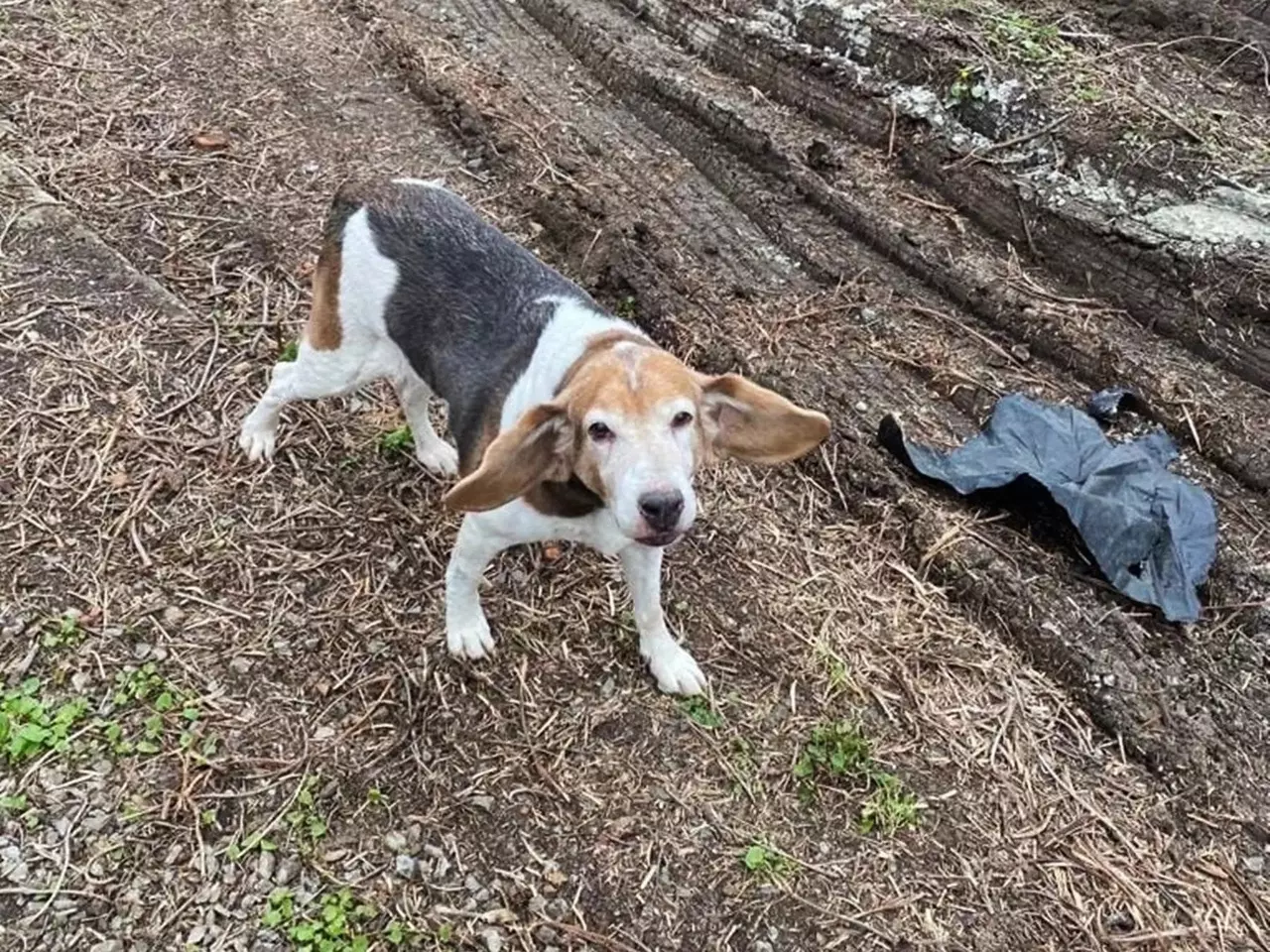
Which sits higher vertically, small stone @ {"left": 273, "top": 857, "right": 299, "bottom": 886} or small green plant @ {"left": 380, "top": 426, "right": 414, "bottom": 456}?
small green plant @ {"left": 380, "top": 426, "right": 414, "bottom": 456}

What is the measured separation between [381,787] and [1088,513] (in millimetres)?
2624

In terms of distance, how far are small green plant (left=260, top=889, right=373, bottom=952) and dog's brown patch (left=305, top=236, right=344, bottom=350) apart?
5.92 ft

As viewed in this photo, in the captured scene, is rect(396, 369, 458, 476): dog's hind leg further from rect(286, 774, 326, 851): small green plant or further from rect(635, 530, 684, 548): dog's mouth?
rect(635, 530, 684, 548): dog's mouth

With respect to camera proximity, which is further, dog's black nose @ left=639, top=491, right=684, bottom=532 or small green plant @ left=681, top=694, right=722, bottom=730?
small green plant @ left=681, top=694, right=722, bottom=730

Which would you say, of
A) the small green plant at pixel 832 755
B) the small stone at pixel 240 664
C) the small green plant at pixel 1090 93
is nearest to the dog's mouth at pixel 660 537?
the small green plant at pixel 832 755

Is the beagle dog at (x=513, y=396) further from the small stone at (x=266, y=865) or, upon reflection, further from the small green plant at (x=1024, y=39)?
the small green plant at (x=1024, y=39)

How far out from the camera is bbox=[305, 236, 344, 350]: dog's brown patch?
13.0 feet

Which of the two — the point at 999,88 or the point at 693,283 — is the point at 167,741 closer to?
the point at 693,283

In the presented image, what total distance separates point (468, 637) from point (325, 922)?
3.22ft

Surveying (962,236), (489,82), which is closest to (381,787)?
(962,236)

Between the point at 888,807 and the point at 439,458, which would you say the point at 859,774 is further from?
the point at 439,458

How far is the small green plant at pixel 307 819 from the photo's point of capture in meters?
3.32

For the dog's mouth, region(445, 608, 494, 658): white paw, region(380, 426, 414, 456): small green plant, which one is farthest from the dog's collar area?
region(380, 426, 414, 456): small green plant

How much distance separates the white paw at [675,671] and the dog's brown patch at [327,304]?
1.53 m
